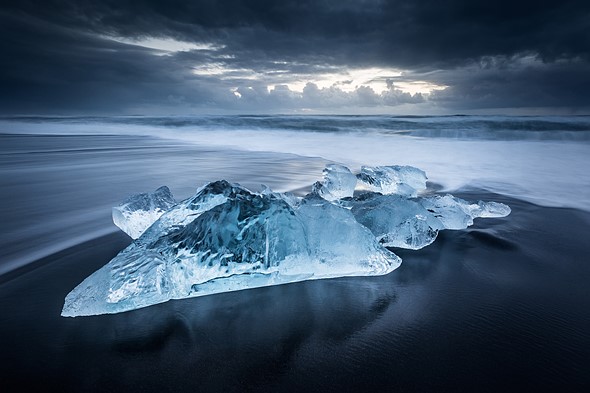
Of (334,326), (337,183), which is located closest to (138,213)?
(334,326)

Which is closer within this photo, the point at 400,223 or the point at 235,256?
the point at 235,256

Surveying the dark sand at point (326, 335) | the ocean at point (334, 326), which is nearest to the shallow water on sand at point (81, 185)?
the ocean at point (334, 326)

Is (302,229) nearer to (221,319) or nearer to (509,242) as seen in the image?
(221,319)

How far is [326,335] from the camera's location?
4.80 feet

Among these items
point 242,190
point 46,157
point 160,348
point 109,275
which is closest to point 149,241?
point 109,275

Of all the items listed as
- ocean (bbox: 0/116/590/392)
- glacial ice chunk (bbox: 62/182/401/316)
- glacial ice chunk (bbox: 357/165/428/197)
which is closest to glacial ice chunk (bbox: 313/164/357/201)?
glacial ice chunk (bbox: 357/165/428/197)

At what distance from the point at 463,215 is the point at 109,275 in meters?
2.56

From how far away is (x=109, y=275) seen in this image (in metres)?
1.60

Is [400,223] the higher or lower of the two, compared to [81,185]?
higher

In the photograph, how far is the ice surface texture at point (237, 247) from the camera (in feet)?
5.26

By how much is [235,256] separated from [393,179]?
2.89 meters

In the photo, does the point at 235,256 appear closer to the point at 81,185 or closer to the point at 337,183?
the point at 337,183

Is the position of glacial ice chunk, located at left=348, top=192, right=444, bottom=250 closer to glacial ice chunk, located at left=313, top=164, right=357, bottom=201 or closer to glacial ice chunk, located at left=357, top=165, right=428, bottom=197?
glacial ice chunk, located at left=313, top=164, right=357, bottom=201

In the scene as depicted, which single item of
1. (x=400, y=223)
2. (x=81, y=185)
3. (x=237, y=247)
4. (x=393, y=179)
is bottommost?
(x=81, y=185)
